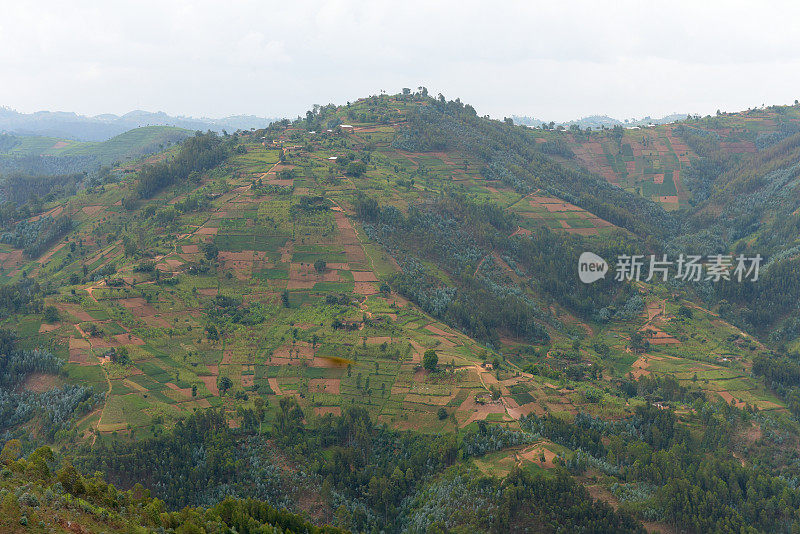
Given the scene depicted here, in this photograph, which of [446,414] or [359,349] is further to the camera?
[359,349]

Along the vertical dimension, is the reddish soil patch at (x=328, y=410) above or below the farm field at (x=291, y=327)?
below

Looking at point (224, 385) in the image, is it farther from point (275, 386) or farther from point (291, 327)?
point (291, 327)

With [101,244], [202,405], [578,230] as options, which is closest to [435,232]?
[578,230]

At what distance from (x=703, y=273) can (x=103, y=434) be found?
102845 millimetres

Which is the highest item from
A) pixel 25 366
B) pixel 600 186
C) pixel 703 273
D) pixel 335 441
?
pixel 600 186

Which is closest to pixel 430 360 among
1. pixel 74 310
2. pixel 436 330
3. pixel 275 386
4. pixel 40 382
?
pixel 436 330

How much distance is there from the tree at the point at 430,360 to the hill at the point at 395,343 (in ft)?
1.24

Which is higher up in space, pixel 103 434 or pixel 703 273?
pixel 703 273

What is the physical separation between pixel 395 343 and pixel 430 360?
25.0 ft

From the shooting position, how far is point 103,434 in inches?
2090

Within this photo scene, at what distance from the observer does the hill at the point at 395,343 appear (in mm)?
50219

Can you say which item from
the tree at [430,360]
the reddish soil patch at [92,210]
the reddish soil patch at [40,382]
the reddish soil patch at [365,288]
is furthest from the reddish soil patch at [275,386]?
the reddish soil patch at [92,210]

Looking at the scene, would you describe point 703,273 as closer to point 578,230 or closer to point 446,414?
point 578,230

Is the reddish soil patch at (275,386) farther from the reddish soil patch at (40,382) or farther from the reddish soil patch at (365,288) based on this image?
the reddish soil patch at (40,382)
